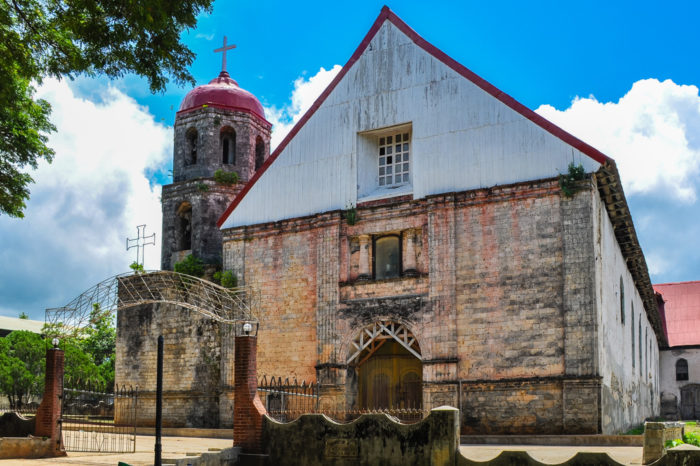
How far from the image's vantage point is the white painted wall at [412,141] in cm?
2300

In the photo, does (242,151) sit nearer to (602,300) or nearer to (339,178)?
(339,178)

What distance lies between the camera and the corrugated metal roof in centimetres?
4691

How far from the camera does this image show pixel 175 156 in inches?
1241

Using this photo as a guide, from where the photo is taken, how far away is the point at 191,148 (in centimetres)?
3144

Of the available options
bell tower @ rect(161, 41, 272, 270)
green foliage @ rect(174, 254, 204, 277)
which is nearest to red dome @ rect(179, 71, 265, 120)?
bell tower @ rect(161, 41, 272, 270)

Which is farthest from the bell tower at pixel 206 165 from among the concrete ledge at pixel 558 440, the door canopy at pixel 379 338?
the concrete ledge at pixel 558 440

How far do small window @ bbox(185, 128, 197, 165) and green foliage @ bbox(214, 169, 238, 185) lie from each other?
1608mm

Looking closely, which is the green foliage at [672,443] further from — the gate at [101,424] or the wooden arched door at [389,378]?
the gate at [101,424]

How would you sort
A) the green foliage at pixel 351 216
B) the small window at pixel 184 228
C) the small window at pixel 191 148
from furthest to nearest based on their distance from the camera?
the small window at pixel 191 148
the small window at pixel 184 228
the green foliage at pixel 351 216

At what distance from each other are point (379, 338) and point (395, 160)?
237 inches

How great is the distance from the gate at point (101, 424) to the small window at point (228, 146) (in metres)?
9.86

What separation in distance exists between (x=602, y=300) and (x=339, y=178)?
936 centimetres

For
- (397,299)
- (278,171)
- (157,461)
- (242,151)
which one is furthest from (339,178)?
(157,461)

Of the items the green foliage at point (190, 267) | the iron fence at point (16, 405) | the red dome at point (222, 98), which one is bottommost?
the iron fence at point (16, 405)
